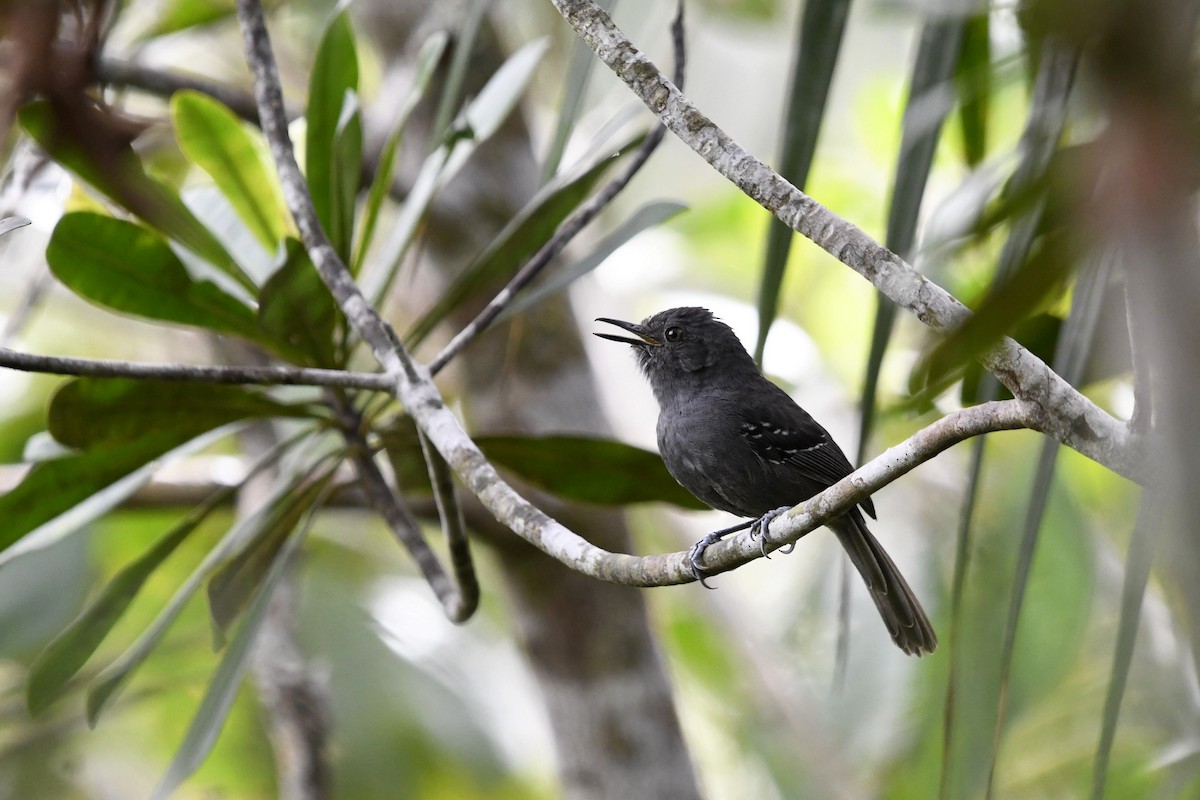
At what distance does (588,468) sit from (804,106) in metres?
0.98

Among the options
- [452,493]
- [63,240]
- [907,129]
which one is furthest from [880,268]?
[63,240]

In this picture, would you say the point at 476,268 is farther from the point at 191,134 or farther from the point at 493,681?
the point at 493,681

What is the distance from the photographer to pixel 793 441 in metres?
2.65

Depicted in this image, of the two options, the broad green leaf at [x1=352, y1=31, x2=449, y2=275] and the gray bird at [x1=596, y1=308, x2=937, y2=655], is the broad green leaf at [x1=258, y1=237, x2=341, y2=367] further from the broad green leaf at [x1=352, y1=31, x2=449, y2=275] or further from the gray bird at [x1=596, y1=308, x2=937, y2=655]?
the gray bird at [x1=596, y1=308, x2=937, y2=655]

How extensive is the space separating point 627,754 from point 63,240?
1.94m

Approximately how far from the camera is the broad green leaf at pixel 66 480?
233 cm

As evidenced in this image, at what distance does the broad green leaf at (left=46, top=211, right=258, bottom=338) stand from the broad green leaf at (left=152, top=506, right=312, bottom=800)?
0.63m

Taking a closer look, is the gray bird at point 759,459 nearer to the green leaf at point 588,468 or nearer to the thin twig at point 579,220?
the green leaf at point 588,468

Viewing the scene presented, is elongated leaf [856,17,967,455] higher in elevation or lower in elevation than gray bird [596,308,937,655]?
higher

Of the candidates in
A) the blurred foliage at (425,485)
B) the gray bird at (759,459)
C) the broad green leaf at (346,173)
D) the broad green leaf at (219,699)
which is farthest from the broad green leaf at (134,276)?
the gray bird at (759,459)

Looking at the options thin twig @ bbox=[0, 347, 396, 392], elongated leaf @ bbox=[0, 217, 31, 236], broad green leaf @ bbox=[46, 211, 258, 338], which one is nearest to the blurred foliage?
broad green leaf @ bbox=[46, 211, 258, 338]

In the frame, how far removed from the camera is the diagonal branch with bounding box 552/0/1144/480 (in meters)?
1.13

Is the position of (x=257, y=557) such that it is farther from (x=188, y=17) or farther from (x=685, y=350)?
(x=188, y=17)

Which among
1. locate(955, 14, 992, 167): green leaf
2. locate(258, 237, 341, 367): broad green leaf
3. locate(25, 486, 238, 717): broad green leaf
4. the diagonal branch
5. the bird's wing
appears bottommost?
locate(25, 486, 238, 717): broad green leaf
